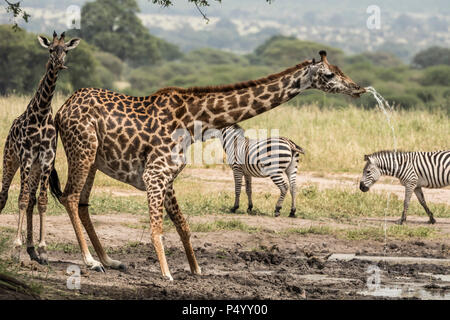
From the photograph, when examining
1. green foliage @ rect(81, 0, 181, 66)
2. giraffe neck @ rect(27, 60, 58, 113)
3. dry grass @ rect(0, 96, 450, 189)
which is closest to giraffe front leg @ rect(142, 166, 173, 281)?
giraffe neck @ rect(27, 60, 58, 113)

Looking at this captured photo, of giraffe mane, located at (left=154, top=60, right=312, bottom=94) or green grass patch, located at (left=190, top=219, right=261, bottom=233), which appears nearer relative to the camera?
giraffe mane, located at (left=154, top=60, right=312, bottom=94)

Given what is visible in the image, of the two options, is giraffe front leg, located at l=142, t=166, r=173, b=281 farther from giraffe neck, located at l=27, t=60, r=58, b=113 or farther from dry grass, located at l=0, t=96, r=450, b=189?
dry grass, located at l=0, t=96, r=450, b=189

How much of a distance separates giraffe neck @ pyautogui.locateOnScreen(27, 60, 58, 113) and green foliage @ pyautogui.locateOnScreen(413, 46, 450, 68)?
75.5m

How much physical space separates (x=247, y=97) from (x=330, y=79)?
0.80 metres

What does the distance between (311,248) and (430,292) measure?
2.21 m

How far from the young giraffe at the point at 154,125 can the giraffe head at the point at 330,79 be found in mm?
10

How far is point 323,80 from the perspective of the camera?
293 inches

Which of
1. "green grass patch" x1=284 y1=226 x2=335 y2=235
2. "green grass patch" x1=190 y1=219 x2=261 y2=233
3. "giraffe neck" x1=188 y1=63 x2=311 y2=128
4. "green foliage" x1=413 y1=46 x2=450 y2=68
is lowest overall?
"green grass patch" x1=284 y1=226 x2=335 y2=235

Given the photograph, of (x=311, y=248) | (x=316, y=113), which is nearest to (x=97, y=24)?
(x=316, y=113)

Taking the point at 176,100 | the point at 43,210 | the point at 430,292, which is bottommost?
the point at 430,292

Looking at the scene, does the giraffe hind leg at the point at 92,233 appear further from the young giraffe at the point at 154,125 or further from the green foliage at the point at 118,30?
the green foliage at the point at 118,30

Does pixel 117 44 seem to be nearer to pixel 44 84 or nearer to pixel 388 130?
pixel 388 130

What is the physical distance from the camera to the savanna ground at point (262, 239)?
7238 mm

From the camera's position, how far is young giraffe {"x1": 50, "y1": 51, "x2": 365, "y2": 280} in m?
7.53
